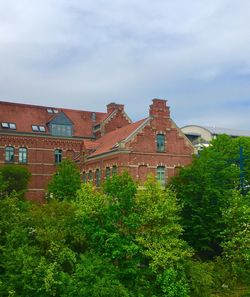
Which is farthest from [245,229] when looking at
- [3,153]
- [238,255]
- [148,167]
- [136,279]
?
[3,153]

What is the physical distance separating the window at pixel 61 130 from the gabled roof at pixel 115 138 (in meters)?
7.22

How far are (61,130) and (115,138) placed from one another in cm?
1169

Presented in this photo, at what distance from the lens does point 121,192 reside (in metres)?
29.0

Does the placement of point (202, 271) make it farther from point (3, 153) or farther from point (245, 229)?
point (3, 153)

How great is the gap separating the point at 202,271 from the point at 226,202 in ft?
26.2

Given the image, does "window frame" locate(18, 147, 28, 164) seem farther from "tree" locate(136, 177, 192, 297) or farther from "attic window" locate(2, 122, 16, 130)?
"tree" locate(136, 177, 192, 297)

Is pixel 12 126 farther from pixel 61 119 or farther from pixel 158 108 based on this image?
pixel 158 108

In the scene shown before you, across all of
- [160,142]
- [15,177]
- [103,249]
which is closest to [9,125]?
[15,177]

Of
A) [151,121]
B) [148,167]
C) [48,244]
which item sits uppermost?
[151,121]

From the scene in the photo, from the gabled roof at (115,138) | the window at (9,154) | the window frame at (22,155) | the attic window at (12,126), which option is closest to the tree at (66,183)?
the gabled roof at (115,138)

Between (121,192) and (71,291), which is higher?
(121,192)

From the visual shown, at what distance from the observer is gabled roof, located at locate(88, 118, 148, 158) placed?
45.2m

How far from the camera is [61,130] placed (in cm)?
5788

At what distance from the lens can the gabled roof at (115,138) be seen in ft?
148
